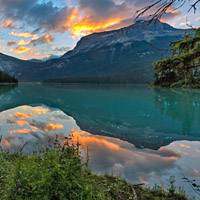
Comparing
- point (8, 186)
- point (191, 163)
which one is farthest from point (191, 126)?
point (8, 186)

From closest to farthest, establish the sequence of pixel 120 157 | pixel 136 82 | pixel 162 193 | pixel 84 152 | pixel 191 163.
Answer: pixel 162 193 < pixel 191 163 < pixel 120 157 < pixel 84 152 < pixel 136 82

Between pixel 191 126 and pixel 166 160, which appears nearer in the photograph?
pixel 166 160

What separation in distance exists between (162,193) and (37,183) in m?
3.73

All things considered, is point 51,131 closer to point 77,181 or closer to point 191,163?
point 191,163

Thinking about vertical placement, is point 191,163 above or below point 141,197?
below

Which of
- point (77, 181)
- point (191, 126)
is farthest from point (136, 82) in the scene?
point (77, 181)

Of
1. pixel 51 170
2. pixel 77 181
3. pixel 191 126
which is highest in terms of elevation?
pixel 51 170

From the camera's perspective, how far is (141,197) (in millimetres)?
4590

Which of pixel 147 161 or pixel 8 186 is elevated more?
pixel 8 186

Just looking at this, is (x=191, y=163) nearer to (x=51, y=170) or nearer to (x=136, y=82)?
(x=51, y=170)

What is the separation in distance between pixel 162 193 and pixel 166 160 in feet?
10.8

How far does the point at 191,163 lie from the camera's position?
298 inches

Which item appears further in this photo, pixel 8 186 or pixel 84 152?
pixel 84 152

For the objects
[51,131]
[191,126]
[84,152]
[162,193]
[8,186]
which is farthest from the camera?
[191,126]
